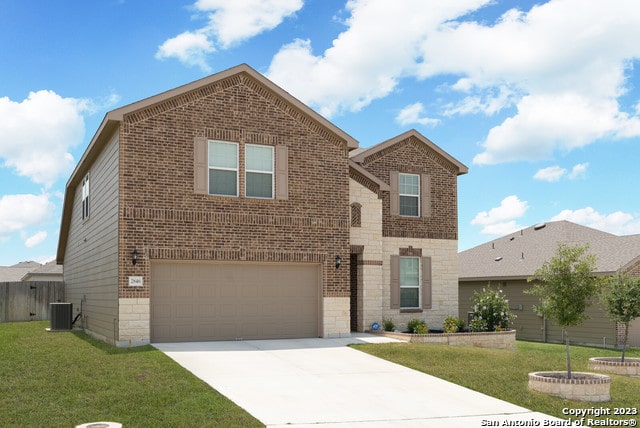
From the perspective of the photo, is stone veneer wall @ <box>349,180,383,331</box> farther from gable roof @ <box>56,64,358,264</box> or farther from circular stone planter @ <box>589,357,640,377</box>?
circular stone planter @ <box>589,357,640,377</box>

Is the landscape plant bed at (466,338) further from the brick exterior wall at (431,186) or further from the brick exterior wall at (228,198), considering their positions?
the brick exterior wall at (431,186)

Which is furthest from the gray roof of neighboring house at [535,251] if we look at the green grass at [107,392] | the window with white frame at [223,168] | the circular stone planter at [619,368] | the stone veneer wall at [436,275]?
the green grass at [107,392]

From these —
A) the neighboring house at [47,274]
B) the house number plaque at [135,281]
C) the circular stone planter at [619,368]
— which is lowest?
the circular stone planter at [619,368]

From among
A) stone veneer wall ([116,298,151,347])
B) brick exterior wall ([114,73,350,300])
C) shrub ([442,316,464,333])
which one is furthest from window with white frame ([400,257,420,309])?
stone veneer wall ([116,298,151,347])

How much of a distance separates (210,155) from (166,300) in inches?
160

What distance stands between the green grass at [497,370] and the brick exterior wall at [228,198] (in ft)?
12.2

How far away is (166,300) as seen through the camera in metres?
18.7

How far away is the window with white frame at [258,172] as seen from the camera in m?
19.7

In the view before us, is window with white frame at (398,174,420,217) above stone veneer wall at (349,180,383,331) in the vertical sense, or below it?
above

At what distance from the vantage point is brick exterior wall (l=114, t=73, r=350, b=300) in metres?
18.2

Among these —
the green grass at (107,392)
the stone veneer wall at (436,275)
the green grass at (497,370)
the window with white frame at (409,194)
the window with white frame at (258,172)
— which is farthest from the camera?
the window with white frame at (409,194)

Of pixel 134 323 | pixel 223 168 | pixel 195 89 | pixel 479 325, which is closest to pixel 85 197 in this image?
pixel 223 168

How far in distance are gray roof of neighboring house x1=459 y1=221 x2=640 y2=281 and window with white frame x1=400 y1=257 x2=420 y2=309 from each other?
20.6 ft

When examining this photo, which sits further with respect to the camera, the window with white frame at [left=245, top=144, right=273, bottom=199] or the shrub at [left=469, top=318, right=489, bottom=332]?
the shrub at [left=469, top=318, right=489, bottom=332]
